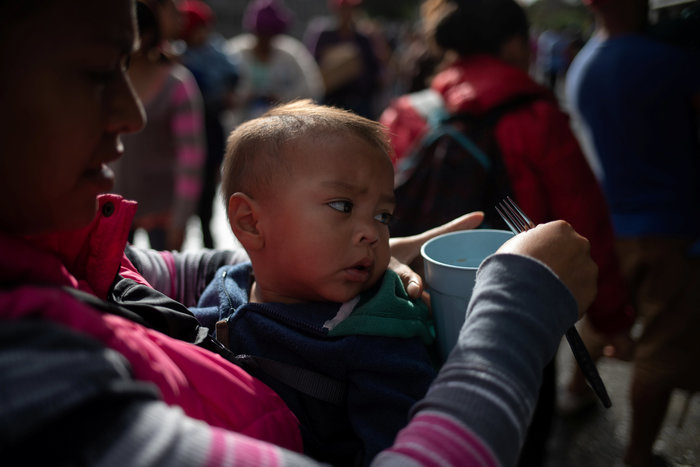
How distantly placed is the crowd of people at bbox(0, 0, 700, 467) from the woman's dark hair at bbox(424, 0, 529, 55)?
0.01m

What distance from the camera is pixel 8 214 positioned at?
0.84m

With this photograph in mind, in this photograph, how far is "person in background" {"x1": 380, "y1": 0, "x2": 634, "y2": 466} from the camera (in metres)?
2.38

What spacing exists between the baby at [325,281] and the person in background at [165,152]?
224 centimetres

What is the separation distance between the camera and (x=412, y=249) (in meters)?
1.70

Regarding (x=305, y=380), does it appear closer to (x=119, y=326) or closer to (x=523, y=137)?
(x=119, y=326)

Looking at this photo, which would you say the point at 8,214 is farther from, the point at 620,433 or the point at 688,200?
the point at 620,433

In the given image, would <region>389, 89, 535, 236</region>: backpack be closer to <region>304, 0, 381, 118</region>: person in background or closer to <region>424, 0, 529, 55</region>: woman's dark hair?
<region>424, 0, 529, 55</region>: woman's dark hair

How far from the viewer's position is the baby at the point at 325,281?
1260mm

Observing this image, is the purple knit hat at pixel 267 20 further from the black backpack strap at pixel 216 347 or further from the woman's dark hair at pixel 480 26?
the black backpack strap at pixel 216 347

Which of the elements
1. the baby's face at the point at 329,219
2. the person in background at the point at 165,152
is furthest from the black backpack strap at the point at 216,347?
the person in background at the point at 165,152

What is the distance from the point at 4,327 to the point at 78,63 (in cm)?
38

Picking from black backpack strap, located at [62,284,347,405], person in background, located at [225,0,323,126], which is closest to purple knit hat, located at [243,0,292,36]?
person in background, located at [225,0,323,126]

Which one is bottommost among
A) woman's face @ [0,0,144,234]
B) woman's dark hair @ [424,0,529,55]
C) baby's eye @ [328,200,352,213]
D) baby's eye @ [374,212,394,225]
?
baby's eye @ [374,212,394,225]

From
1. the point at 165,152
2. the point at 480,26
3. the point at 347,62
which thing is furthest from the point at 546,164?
the point at 347,62
